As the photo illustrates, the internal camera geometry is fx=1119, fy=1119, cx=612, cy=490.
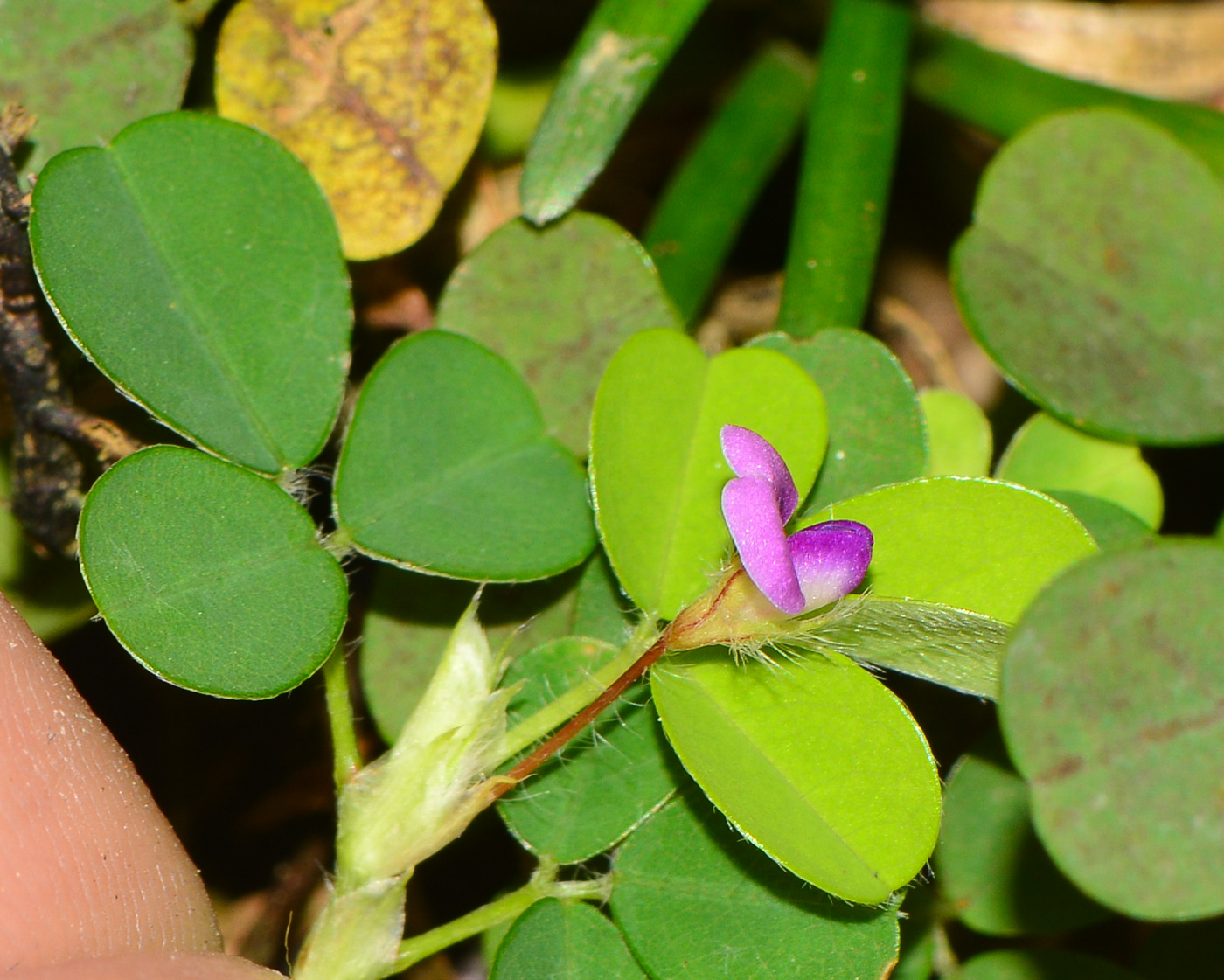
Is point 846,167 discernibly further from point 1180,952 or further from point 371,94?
point 1180,952

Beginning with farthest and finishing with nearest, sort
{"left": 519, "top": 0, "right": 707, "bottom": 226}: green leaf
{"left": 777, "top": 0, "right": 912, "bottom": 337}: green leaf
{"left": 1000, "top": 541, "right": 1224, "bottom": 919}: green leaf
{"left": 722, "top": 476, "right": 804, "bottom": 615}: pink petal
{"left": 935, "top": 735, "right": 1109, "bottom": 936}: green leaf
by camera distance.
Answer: {"left": 777, "top": 0, "right": 912, "bottom": 337}: green leaf
{"left": 519, "top": 0, "right": 707, "bottom": 226}: green leaf
{"left": 935, "top": 735, "right": 1109, "bottom": 936}: green leaf
{"left": 722, "top": 476, "right": 804, "bottom": 615}: pink petal
{"left": 1000, "top": 541, "right": 1224, "bottom": 919}: green leaf

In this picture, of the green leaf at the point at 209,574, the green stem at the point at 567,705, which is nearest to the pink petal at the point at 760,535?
the green stem at the point at 567,705

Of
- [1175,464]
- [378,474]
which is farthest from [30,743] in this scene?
[1175,464]

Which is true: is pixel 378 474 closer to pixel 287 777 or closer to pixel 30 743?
pixel 30 743

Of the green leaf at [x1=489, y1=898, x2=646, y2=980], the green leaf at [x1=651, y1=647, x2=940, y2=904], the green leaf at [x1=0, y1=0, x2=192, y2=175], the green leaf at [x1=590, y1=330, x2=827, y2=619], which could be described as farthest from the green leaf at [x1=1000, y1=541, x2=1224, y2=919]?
the green leaf at [x1=0, y1=0, x2=192, y2=175]

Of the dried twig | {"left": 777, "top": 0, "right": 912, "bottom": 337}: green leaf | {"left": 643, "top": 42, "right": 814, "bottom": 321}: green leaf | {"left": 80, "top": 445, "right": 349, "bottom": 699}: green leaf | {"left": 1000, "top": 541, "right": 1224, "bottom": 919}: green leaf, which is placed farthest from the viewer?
{"left": 643, "top": 42, "right": 814, "bottom": 321}: green leaf

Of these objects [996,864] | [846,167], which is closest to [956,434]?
[846,167]

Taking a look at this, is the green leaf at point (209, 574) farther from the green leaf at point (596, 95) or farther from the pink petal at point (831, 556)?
the green leaf at point (596, 95)

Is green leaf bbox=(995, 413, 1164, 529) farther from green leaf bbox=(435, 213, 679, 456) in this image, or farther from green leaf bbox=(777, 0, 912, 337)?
green leaf bbox=(435, 213, 679, 456)
